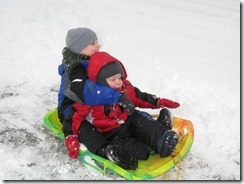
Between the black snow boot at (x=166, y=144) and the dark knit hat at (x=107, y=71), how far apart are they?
68 centimetres

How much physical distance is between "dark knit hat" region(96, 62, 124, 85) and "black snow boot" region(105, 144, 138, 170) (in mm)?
585

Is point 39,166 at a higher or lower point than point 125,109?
lower

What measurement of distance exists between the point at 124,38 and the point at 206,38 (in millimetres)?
1256

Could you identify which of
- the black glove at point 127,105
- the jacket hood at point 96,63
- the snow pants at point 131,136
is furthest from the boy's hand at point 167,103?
the jacket hood at point 96,63

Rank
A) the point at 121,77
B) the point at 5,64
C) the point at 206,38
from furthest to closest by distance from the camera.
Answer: the point at 206,38, the point at 5,64, the point at 121,77

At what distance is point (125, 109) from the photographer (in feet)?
9.60

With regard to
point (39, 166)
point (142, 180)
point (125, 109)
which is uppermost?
point (125, 109)

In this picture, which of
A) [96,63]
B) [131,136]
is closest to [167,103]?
[131,136]

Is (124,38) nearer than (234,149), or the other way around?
(234,149)

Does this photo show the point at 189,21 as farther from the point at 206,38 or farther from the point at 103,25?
the point at 103,25

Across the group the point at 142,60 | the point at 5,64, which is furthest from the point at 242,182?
the point at 5,64

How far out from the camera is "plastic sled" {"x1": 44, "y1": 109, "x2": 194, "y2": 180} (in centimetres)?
253

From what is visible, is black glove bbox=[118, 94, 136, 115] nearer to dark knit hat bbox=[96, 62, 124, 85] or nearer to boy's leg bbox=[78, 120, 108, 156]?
dark knit hat bbox=[96, 62, 124, 85]

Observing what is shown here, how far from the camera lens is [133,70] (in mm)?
4156
